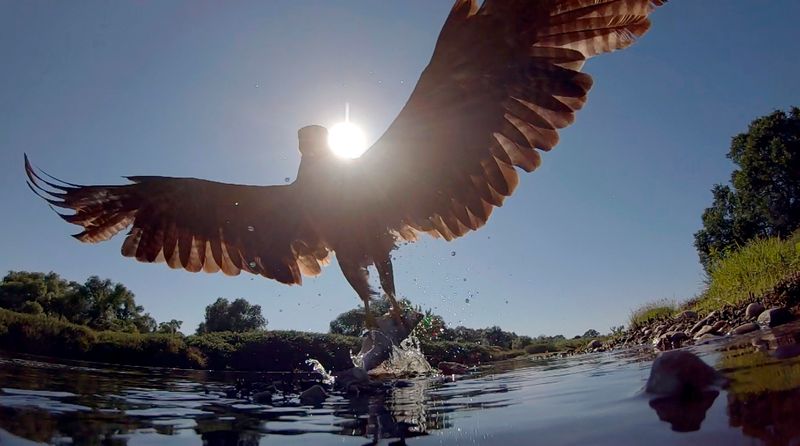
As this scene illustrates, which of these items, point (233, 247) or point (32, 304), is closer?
point (233, 247)

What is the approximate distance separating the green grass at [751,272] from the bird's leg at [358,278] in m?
7.63

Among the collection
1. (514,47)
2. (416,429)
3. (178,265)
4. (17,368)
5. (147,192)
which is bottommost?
(416,429)

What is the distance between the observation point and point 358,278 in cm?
656

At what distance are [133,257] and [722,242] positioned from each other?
119 feet

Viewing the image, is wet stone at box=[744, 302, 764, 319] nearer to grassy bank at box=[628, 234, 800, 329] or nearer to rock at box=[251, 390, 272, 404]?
grassy bank at box=[628, 234, 800, 329]

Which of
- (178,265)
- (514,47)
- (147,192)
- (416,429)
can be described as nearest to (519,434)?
(416,429)

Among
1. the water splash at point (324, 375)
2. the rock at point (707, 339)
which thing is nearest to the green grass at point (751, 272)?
the rock at point (707, 339)

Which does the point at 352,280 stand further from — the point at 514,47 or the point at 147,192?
the point at 514,47

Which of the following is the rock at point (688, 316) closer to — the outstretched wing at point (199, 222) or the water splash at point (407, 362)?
the water splash at point (407, 362)

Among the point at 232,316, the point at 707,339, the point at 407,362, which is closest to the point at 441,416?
the point at 707,339

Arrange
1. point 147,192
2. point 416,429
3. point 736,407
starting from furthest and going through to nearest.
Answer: point 147,192, point 416,429, point 736,407

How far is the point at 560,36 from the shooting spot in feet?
15.3

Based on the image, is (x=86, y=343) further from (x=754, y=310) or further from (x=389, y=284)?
(x=754, y=310)

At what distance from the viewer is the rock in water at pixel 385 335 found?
648 cm
